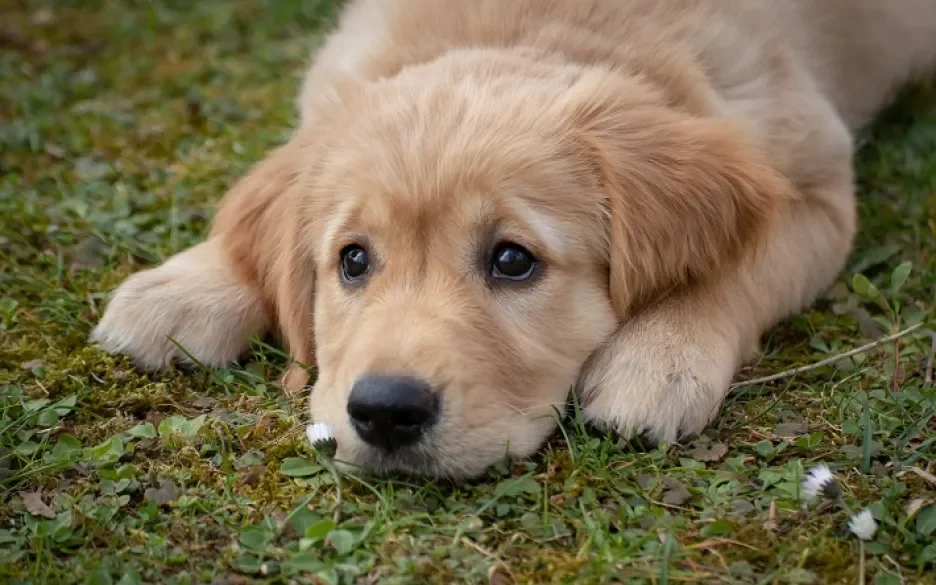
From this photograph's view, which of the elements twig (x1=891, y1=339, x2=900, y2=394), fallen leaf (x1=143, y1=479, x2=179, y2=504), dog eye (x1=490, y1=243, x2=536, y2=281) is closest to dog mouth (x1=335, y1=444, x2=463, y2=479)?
fallen leaf (x1=143, y1=479, x2=179, y2=504)

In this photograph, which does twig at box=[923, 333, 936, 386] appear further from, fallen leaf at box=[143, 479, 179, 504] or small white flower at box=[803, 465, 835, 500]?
fallen leaf at box=[143, 479, 179, 504]

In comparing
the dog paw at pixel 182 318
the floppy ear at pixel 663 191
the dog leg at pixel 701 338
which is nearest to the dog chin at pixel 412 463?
the dog leg at pixel 701 338

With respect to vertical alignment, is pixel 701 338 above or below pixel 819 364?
above

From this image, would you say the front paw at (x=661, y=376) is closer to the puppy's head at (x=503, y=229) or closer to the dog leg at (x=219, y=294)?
the puppy's head at (x=503, y=229)

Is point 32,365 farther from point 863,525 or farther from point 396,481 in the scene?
point 863,525

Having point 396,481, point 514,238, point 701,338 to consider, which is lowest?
point 396,481

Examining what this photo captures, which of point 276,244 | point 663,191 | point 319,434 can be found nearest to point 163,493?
point 319,434
